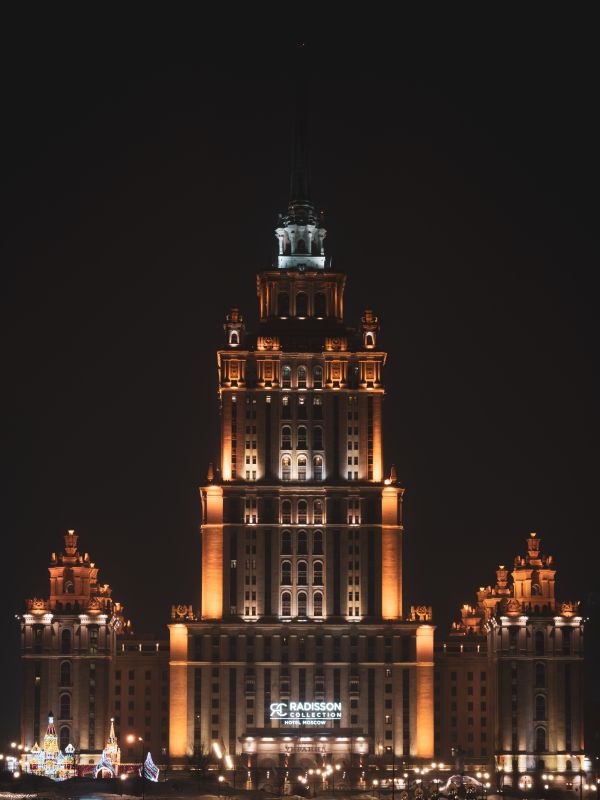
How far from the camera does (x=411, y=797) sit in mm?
195250

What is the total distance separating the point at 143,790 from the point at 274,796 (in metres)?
14.5

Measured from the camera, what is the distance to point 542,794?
19362 cm

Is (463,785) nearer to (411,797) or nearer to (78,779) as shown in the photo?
(411,797)

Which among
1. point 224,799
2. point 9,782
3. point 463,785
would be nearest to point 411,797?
point 463,785

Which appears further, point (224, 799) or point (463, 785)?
point (463, 785)

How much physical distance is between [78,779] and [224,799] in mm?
16592

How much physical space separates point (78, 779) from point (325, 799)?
22.7 meters

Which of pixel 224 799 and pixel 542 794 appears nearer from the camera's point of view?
pixel 224 799

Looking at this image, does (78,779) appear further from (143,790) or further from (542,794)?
(542,794)

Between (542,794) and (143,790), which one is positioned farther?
(542,794)

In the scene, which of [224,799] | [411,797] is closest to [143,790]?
[224,799]

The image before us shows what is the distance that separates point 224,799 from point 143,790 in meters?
7.03

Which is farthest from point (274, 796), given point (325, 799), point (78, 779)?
point (78, 779)

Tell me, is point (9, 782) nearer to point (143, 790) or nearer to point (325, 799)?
point (143, 790)
